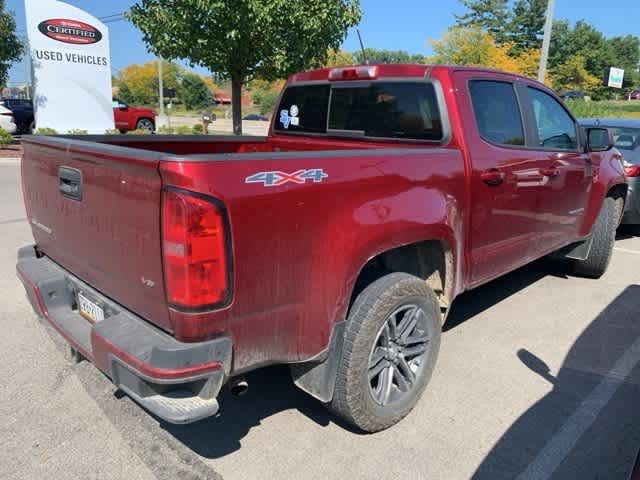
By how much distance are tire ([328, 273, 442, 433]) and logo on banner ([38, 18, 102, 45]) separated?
16042 mm

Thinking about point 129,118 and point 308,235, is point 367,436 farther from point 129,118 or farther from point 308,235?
point 129,118

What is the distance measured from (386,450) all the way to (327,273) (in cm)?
Answer: 108

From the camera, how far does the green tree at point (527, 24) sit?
60969 millimetres

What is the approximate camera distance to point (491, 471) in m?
2.71

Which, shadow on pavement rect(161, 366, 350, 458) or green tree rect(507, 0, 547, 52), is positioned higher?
green tree rect(507, 0, 547, 52)

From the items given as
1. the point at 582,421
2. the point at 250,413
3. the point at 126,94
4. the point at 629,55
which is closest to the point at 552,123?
the point at 582,421

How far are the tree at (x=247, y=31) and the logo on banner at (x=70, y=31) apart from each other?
5.33 m

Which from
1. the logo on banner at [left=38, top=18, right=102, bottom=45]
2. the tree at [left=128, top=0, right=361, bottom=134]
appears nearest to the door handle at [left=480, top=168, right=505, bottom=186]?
the tree at [left=128, top=0, right=361, bottom=134]

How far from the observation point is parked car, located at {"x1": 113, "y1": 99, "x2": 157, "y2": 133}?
23281 mm

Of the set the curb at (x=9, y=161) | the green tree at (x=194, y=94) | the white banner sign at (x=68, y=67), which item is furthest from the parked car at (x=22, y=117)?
the green tree at (x=194, y=94)

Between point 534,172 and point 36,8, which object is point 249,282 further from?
point 36,8

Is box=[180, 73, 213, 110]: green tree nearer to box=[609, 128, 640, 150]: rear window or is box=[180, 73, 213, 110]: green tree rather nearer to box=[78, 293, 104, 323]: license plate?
box=[609, 128, 640, 150]: rear window

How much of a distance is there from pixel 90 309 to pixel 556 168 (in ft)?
11.4

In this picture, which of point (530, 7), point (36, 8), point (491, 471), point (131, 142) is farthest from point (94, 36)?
point (530, 7)
